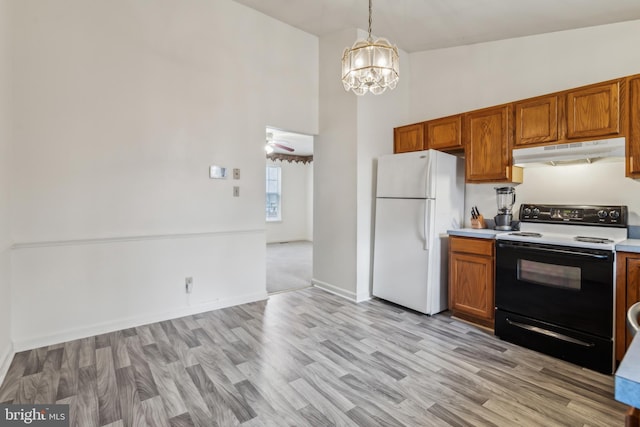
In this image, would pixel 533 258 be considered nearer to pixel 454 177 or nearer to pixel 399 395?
pixel 454 177

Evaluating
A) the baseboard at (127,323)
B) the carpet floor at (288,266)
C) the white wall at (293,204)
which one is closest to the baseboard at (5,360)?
the baseboard at (127,323)

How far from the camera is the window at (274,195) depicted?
345 inches

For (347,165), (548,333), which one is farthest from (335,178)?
(548,333)

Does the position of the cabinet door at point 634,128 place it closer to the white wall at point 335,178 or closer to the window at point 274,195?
the white wall at point 335,178

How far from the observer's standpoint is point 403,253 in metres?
3.51

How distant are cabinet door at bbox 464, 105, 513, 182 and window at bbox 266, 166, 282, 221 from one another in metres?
6.13

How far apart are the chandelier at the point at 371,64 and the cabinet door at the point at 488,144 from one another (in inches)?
55.5

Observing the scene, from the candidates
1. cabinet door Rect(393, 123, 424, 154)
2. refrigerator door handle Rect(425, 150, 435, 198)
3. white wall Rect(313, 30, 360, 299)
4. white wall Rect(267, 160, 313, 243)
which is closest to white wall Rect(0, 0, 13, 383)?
white wall Rect(313, 30, 360, 299)

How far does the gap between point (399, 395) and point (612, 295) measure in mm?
1702

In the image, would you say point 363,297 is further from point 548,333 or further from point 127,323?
point 127,323

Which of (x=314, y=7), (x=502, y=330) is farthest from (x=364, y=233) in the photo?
(x=314, y=7)

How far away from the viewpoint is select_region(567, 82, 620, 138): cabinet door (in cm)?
242

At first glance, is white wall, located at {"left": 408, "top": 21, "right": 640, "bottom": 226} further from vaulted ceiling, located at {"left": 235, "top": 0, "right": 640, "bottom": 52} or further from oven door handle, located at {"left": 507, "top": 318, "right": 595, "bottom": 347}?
oven door handle, located at {"left": 507, "top": 318, "right": 595, "bottom": 347}

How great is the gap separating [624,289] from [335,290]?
9.00 feet
